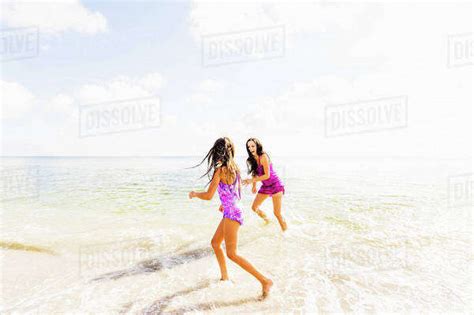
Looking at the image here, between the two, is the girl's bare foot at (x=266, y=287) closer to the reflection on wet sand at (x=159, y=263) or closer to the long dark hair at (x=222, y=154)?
the long dark hair at (x=222, y=154)

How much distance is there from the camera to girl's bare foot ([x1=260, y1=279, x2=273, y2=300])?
4.38m

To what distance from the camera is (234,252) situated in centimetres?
424

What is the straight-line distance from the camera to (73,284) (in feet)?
16.4

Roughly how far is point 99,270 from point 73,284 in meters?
0.60

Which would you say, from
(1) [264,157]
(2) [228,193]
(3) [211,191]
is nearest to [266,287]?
(2) [228,193]

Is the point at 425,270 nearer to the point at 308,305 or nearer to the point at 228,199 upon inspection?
the point at 308,305

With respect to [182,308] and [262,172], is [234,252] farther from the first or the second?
[262,172]

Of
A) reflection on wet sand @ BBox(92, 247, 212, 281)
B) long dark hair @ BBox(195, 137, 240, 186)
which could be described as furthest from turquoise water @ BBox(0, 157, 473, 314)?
long dark hair @ BBox(195, 137, 240, 186)

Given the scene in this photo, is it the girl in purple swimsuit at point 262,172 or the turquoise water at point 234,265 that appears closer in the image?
the turquoise water at point 234,265

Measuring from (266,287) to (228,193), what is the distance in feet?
5.37

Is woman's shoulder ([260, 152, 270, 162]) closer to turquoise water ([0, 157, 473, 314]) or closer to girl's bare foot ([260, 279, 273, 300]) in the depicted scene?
turquoise water ([0, 157, 473, 314])

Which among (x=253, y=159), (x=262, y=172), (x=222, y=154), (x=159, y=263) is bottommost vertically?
(x=159, y=263)


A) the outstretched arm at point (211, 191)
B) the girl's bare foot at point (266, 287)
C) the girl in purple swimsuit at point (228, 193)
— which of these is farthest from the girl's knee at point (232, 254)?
the outstretched arm at point (211, 191)

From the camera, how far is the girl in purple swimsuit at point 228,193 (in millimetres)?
4043
